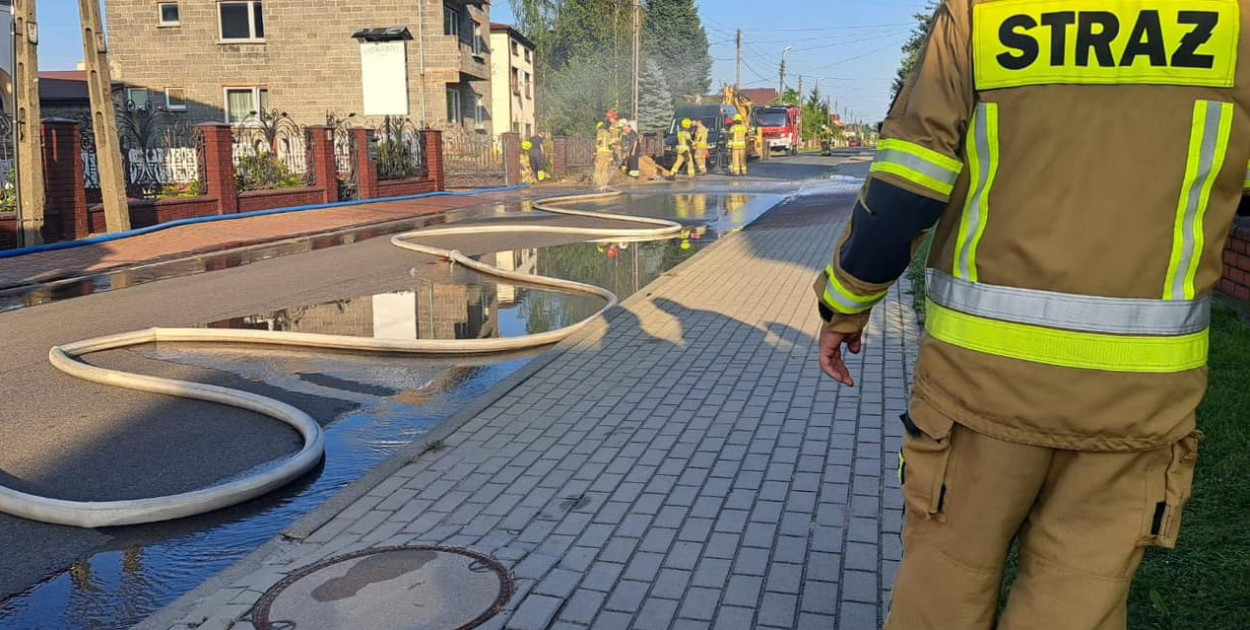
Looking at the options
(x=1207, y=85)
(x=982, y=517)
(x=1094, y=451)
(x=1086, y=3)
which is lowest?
(x=982, y=517)

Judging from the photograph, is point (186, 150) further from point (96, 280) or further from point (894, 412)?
point (894, 412)

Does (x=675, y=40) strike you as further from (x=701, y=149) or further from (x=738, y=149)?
(x=738, y=149)

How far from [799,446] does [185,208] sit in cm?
1633

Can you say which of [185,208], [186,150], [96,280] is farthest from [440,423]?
[186,150]

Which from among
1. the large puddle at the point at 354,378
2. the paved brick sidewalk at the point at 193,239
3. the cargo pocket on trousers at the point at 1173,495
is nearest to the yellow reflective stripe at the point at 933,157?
the cargo pocket on trousers at the point at 1173,495

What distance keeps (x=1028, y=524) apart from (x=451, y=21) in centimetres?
3784

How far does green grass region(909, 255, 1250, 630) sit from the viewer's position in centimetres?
309

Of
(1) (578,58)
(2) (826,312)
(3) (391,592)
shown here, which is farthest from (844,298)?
(1) (578,58)

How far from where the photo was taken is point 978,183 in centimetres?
198

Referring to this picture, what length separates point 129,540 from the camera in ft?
13.4

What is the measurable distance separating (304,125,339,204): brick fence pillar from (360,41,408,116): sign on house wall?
5171mm

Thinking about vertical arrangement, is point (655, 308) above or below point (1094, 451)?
below

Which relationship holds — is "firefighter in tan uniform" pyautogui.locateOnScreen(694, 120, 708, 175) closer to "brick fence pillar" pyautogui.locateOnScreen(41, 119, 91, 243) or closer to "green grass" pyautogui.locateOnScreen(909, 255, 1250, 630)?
"brick fence pillar" pyautogui.locateOnScreen(41, 119, 91, 243)

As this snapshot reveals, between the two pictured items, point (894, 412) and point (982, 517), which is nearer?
point (982, 517)
